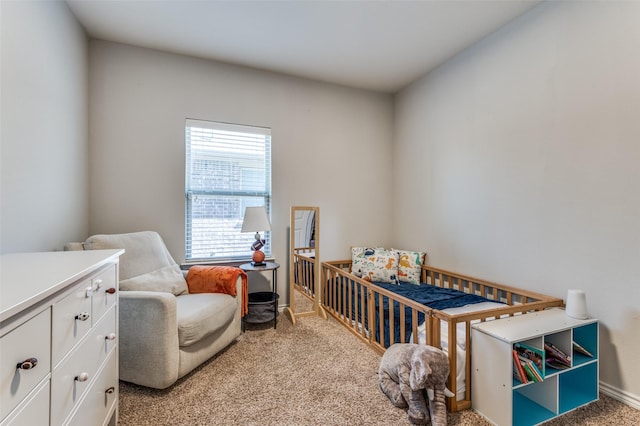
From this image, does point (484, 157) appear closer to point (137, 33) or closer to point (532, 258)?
point (532, 258)

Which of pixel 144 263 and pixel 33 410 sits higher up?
pixel 144 263

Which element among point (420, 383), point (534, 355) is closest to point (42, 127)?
point (420, 383)

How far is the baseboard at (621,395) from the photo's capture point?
5.40 ft

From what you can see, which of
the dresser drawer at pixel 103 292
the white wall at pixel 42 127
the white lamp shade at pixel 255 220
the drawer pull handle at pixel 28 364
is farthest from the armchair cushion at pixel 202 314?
the drawer pull handle at pixel 28 364

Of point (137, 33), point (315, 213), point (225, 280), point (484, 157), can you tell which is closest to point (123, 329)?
point (225, 280)

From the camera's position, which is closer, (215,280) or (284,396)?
(284,396)

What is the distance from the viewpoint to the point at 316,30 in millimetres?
2377

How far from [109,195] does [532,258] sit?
3510 mm

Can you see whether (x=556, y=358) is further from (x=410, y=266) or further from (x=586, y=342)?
(x=410, y=266)

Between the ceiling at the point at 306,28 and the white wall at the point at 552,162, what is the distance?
1.03 feet

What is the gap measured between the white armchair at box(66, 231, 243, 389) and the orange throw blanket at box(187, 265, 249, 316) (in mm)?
48

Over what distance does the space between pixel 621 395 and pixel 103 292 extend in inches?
111

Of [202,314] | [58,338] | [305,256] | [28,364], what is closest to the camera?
[28,364]

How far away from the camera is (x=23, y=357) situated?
70cm
